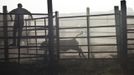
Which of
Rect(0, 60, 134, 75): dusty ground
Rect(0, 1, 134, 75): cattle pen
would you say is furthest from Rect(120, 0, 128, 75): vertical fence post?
Rect(0, 60, 134, 75): dusty ground

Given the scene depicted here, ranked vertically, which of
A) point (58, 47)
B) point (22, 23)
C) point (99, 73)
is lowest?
point (99, 73)

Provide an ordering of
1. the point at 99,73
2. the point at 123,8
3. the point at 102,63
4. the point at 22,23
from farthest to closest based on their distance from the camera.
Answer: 1. the point at 22,23
2. the point at 102,63
3. the point at 123,8
4. the point at 99,73

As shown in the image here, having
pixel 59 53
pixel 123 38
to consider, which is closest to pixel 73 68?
pixel 59 53

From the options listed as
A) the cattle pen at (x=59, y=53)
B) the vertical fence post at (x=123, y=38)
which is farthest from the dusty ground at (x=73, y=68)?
the vertical fence post at (x=123, y=38)

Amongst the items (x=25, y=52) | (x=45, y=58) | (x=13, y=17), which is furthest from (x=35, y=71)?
(x=13, y=17)

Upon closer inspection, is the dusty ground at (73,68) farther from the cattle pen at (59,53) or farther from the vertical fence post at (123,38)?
the vertical fence post at (123,38)

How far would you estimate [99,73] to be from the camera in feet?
26.3

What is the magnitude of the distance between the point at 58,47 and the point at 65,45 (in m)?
0.27

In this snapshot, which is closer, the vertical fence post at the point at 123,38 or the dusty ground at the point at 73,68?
the dusty ground at the point at 73,68

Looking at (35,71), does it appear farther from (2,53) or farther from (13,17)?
(13,17)

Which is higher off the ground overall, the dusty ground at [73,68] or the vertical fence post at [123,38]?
the vertical fence post at [123,38]

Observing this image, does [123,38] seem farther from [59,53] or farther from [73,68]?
[59,53]

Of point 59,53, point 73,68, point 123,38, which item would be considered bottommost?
point 73,68

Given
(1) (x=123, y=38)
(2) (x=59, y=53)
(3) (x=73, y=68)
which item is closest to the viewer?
(3) (x=73, y=68)
